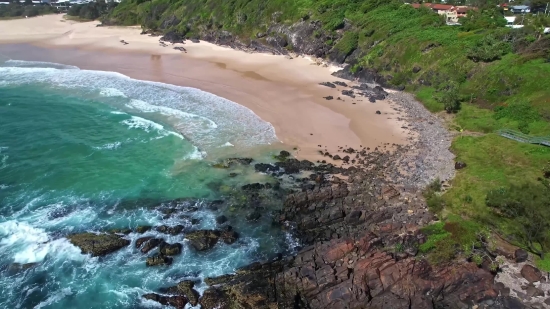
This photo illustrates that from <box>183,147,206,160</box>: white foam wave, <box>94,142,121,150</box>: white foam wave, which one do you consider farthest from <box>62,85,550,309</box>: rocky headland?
Result: <box>94,142,121,150</box>: white foam wave

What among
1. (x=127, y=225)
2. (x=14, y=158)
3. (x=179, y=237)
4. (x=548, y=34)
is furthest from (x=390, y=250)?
(x=548, y=34)

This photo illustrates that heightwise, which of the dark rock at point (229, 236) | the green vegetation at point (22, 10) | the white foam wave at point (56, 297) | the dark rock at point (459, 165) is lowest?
the white foam wave at point (56, 297)

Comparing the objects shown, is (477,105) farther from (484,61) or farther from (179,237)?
(179,237)

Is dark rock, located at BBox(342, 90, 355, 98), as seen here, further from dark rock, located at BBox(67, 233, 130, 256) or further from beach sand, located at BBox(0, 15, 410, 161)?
dark rock, located at BBox(67, 233, 130, 256)

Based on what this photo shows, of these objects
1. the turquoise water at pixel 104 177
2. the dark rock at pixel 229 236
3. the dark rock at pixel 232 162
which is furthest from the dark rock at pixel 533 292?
the dark rock at pixel 232 162

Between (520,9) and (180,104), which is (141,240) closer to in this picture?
(180,104)

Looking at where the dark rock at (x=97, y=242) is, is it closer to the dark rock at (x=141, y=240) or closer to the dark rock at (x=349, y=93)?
the dark rock at (x=141, y=240)
